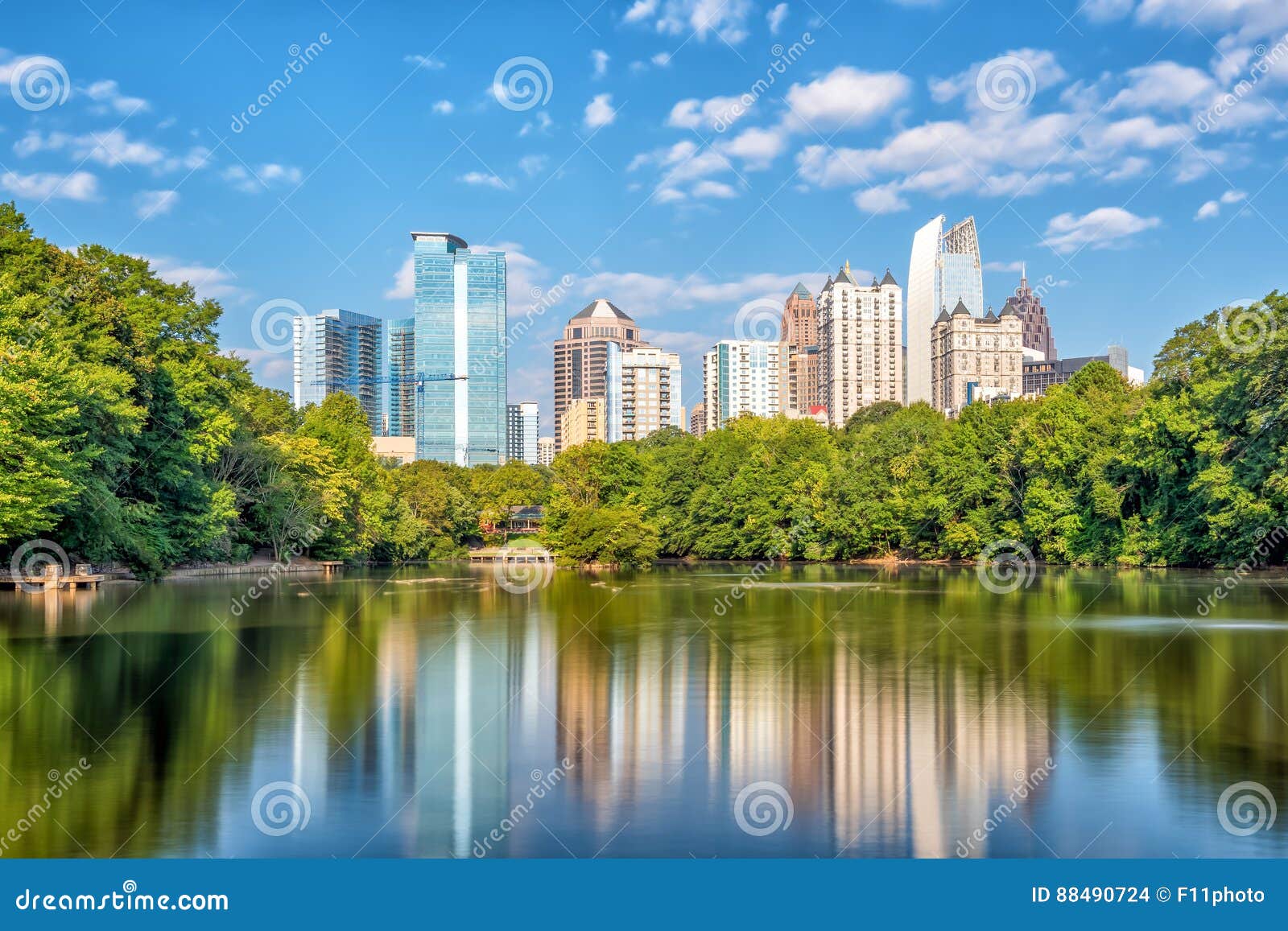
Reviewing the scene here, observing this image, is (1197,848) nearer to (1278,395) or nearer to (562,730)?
(562,730)

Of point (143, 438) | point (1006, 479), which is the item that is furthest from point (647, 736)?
point (1006, 479)

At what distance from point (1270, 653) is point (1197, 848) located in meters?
11.7

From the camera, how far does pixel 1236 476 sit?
41.3m

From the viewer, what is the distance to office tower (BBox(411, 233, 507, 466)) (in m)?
163

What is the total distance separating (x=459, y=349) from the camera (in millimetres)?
172500

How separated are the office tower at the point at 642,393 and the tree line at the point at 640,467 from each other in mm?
98134

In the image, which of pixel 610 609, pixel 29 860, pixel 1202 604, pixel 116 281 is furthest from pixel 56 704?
pixel 116 281

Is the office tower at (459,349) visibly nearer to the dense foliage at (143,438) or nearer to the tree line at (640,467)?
the tree line at (640,467)

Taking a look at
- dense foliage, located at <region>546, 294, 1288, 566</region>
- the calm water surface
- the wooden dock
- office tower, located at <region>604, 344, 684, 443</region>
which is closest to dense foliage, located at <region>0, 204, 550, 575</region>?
the wooden dock

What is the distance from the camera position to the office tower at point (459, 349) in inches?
6422

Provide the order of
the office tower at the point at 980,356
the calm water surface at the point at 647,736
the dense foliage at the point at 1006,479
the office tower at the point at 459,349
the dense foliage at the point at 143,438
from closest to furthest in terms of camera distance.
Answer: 1. the calm water surface at the point at 647,736
2. the dense foliage at the point at 143,438
3. the dense foliage at the point at 1006,479
4. the office tower at the point at 459,349
5. the office tower at the point at 980,356

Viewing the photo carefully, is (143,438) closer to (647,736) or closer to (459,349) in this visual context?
(647,736)

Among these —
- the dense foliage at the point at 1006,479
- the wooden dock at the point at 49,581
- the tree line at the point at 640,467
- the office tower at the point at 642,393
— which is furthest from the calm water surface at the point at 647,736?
the office tower at the point at 642,393

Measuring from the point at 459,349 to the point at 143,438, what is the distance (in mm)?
132365
